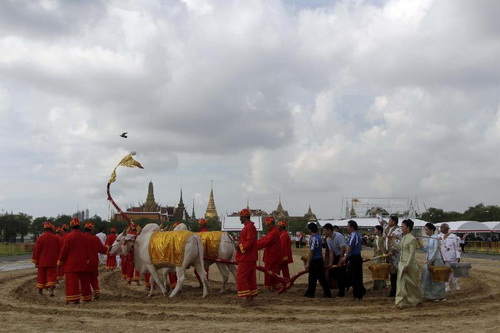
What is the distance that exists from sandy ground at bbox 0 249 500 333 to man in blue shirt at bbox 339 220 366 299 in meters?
0.28

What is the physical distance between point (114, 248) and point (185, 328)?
16.2ft

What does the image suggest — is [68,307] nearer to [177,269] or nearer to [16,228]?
[177,269]

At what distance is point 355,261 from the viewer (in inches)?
437

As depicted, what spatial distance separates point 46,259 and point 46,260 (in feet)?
0.15

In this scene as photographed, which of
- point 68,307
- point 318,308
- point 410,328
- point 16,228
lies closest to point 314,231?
point 318,308

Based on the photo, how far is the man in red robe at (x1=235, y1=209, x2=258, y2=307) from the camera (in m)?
10.0

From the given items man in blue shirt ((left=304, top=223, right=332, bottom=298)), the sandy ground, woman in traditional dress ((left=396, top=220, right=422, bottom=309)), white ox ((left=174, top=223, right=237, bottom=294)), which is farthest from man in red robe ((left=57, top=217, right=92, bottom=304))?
woman in traditional dress ((left=396, top=220, right=422, bottom=309))

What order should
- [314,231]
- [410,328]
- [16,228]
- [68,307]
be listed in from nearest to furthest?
[410,328] < [68,307] < [314,231] < [16,228]

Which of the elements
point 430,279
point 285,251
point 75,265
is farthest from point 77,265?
point 430,279

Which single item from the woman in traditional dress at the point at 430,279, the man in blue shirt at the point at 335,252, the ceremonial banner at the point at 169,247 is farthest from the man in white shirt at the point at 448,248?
the ceremonial banner at the point at 169,247

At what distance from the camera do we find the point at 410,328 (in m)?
7.84

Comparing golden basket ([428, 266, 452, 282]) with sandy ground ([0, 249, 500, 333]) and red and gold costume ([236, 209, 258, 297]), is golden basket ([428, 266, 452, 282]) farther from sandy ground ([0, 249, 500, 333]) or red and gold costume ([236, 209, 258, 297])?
red and gold costume ([236, 209, 258, 297])

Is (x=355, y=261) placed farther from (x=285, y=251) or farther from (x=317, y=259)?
(x=285, y=251)

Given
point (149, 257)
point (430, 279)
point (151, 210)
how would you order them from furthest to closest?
point (151, 210) → point (149, 257) → point (430, 279)
